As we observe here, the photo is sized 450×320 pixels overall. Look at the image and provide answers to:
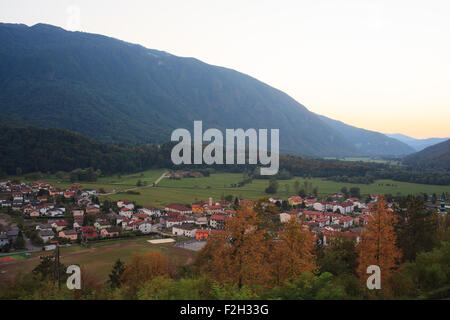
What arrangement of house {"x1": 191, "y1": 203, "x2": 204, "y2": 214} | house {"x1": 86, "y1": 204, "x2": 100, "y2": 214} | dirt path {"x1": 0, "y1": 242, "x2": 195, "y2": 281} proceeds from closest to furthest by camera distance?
dirt path {"x1": 0, "y1": 242, "x2": 195, "y2": 281} → house {"x1": 86, "y1": 204, "x2": 100, "y2": 214} → house {"x1": 191, "y1": 203, "x2": 204, "y2": 214}

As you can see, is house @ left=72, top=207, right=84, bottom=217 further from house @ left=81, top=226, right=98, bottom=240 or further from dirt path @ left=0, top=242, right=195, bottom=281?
dirt path @ left=0, top=242, right=195, bottom=281

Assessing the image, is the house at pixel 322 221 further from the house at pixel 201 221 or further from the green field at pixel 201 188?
the house at pixel 201 221

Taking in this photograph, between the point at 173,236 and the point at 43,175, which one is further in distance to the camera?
the point at 43,175

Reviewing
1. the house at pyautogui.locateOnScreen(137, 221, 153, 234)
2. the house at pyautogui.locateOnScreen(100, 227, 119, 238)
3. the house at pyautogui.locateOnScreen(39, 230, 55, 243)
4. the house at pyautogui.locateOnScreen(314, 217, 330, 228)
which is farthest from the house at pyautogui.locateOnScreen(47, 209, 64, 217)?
the house at pyautogui.locateOnScreen(314, 217, 330, 228)

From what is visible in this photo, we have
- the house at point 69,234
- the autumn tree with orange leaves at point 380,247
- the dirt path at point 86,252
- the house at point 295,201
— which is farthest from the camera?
the house at point 295,201

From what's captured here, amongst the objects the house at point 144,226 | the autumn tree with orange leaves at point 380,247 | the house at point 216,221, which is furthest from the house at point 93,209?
the autumn tree with orange leaves at point 380,247

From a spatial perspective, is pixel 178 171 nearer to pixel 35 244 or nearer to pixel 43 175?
pixel 43 175
